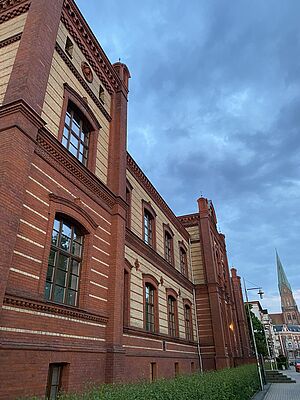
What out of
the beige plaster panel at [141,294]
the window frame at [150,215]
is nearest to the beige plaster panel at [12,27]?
the beige plaster panel at [141,294]

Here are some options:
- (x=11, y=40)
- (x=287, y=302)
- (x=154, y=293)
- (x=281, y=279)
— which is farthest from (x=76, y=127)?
(x=281, y=279)

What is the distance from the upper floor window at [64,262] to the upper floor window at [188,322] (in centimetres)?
1360

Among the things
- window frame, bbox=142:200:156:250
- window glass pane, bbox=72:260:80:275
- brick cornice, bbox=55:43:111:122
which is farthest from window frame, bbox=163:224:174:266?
window glass pane, bbox=72:260:80:275

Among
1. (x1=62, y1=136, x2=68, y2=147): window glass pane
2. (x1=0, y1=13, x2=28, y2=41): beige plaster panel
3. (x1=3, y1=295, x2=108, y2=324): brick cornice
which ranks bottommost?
(x1=3, y1=295, x2=108, y2=324): brick cornice

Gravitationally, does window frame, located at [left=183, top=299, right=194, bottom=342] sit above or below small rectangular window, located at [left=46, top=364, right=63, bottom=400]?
above

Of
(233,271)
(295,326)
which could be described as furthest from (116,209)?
(295,326)

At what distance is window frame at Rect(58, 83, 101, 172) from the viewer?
10.2 m

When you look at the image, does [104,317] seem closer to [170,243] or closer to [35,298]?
[35,298]

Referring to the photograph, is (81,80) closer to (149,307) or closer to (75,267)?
(75,267)

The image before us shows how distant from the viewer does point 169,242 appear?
848 inches

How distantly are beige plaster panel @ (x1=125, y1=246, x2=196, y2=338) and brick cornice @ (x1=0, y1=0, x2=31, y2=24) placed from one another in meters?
9.65

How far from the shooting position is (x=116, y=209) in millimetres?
Result: 11977

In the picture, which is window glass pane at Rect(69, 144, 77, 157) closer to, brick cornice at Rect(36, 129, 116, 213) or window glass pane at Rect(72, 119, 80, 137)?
window glass pane at Rect(72, 119, 80, 137)

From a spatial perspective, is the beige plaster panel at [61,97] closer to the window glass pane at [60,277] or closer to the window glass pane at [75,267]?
the window glass pane at [75,267]
